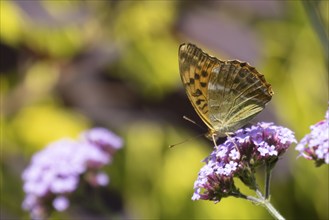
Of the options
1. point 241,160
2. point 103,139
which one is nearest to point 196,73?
point 241,160

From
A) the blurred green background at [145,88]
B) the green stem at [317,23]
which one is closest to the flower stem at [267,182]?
the green stem at [317,23]

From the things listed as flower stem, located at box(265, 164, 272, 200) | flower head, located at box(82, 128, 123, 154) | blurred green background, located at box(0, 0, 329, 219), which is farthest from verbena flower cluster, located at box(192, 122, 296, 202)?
flower head, located at box(82, 128, 123, 154)

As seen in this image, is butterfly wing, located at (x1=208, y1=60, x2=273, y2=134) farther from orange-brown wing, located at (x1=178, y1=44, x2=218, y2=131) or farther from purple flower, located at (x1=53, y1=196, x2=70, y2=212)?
purple flower, located at (x1=53, y1=196, x2=70, y2=212)

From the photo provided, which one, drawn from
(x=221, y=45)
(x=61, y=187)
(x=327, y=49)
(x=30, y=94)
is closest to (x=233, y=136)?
(x=327, y=49)

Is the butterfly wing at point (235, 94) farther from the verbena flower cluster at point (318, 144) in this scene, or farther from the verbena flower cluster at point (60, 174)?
the verbena flower cluster at point (60, 174)

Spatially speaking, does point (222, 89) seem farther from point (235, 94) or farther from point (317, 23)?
point (317, 23)

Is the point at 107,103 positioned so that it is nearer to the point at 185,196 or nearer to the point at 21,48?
the point at 21,48

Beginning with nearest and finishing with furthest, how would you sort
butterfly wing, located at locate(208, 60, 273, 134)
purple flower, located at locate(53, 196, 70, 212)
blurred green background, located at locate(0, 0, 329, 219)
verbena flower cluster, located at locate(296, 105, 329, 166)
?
verbena flower cluster, located at locate(296, 105, 329, 166)
butterfly wing, located at locate(208, 60, 273, 134)
purple flower, located at locate(53, 196, 70, 212)
blurred green background, located at locate(0, 0, 329, 219)

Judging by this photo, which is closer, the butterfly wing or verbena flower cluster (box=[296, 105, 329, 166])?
verbena flower cluster (box=[296, 105, 329, 166])
